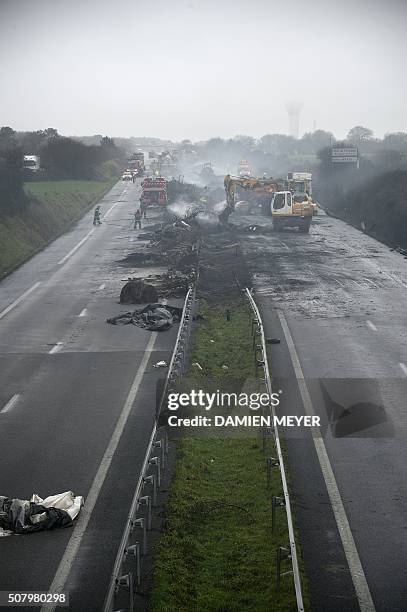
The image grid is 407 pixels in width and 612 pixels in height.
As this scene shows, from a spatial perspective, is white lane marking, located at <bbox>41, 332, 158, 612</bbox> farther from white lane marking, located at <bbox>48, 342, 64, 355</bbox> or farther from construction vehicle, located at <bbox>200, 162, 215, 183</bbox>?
construction vehicle, located at <bbox>200, 162, 215, 183</bbox>

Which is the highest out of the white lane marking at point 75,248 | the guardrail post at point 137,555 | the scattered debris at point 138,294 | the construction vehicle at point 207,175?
the guardrail post at point 137,555

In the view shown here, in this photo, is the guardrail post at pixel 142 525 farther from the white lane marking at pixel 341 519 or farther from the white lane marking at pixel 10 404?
the white lane marking at pixel 10 404

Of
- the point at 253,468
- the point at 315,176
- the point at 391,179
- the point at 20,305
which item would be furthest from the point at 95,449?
the point at 315,176

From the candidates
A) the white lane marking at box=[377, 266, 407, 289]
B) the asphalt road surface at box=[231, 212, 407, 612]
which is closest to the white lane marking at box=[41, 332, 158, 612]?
the asphalt road surface at box=[231, 212, 407, 612]

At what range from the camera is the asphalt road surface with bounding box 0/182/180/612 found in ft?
45.7

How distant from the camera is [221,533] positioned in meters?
14.8

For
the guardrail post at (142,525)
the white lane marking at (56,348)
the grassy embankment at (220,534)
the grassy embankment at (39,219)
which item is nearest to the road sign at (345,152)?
the grassy embankment at (39,219)

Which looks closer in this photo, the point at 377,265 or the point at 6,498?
the point at 6,498

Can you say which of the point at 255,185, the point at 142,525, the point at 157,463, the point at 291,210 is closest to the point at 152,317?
the point at 157,463

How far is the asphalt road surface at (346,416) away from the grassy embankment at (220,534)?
1.90 ft

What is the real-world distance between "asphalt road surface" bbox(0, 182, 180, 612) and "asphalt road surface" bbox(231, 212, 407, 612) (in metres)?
3.18

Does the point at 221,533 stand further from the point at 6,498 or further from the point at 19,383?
the point at 19,383

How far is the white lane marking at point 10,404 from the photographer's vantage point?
74.1ft

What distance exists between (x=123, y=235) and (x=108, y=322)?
105ft
